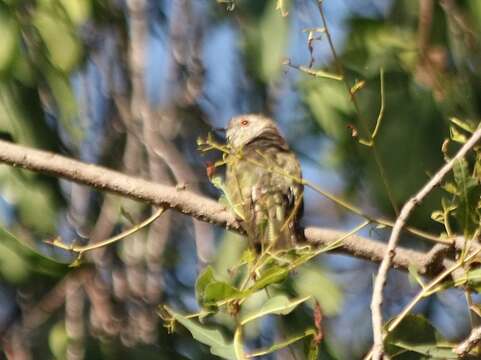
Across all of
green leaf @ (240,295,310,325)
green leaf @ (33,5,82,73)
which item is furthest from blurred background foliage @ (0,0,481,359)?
green leaf @ (240,295,310,325)

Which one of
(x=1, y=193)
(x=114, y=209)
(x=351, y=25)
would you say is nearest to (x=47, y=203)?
(x=1, y=193)

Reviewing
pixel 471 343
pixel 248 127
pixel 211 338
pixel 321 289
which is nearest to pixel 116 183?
pixel 211 338

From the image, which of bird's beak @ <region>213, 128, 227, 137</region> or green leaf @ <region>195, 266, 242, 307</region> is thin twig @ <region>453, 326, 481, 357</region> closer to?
green leaf @ <region>195, 266, 242, 307</region>

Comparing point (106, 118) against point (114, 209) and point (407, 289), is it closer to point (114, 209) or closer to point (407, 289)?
point (114, 209)

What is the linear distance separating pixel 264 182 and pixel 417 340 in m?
2.13

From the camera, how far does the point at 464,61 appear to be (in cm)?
518

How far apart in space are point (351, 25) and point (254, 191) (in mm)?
854

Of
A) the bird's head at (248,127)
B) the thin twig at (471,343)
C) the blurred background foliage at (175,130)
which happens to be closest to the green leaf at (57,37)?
the blurred background foliage at (175,130)

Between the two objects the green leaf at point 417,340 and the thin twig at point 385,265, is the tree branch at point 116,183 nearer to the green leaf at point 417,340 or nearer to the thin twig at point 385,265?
the green leaf at point 417,340

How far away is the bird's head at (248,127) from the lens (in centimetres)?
621

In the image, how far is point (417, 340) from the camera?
3318mm

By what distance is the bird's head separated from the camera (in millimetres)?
6207

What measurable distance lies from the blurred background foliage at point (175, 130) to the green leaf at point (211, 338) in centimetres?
96

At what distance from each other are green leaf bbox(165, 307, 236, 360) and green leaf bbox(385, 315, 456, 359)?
0.49 metres
